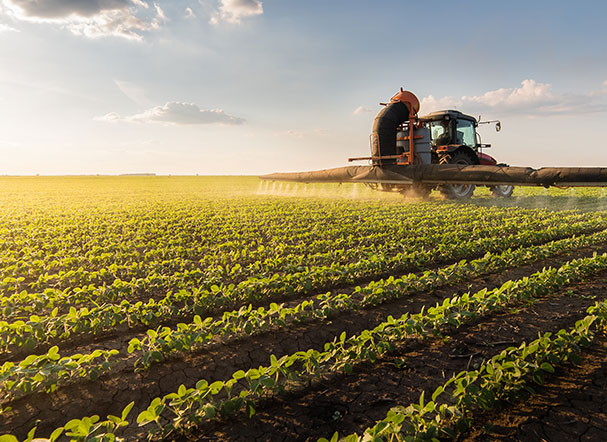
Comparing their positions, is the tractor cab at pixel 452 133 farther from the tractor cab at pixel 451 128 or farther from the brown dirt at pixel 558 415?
the brown dirt at pixel 558 415

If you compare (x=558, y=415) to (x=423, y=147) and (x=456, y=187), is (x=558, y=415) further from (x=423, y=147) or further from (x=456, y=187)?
(x=456, y=187)

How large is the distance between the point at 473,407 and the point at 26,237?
392 inches

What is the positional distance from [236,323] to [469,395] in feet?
7.59

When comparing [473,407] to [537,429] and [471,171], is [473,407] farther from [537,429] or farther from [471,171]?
[471,171]

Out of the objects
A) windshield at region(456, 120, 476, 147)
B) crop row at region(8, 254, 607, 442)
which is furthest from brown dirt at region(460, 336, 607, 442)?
windshield at region(456, 120, 476, 147)

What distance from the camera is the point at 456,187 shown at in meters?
15.3

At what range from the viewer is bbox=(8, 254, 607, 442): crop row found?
7.31 feet

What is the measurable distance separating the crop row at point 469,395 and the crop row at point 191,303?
2.36 metres

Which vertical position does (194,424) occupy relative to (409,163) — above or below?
below

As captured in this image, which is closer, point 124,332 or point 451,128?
point 124,332

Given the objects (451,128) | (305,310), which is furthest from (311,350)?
(451,128)

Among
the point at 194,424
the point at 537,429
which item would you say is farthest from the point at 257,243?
the point at 537,429

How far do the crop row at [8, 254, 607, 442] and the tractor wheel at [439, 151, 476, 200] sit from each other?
9593 millimetres

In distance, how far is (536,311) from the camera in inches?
156
